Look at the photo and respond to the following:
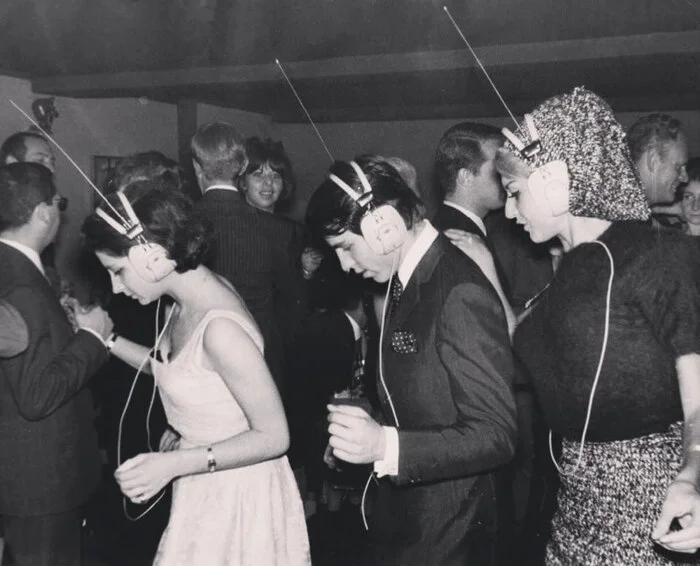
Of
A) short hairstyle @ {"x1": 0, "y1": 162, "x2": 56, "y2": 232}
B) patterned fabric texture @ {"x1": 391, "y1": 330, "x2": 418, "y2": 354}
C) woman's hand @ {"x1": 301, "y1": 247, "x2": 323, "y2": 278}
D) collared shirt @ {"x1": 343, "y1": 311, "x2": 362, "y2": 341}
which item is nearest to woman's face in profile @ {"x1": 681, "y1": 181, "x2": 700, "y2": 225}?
collared shirt @ {"x1": 343, "y1": 311, "x2": 362, "y2": 341}

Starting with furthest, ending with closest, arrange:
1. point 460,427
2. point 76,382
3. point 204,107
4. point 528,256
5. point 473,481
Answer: point 204,107, point 528,256, point 76,382, point 473,481, point 460,427

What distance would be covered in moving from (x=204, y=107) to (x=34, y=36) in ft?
11.1

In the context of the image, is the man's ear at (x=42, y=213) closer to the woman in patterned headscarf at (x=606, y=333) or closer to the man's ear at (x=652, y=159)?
the woman in patterned headscarf at (x=606, y=333)

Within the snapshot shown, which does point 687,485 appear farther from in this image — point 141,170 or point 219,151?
point 219,151

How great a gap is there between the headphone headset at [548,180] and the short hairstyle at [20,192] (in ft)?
5.20

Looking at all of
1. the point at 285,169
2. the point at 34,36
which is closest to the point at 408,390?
the point at 285,169

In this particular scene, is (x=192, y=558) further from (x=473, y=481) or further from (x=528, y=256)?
(x=528, y=256)

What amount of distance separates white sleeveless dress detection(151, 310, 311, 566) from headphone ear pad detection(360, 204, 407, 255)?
44 cm

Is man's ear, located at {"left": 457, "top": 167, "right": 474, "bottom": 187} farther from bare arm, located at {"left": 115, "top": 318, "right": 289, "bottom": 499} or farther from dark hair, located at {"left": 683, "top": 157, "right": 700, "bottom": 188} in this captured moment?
bare arm, located at {"left": 115, "top": 318, "right": 289, "bottom": 499}

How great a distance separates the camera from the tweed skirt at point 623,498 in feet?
4.79

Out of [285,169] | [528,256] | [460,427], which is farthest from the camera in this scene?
[285,169]

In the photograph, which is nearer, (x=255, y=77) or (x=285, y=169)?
(x=285, y=169)

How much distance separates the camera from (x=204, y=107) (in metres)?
8.04

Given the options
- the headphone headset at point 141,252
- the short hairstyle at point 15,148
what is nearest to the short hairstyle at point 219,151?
the short hairstyle at point 15,148
